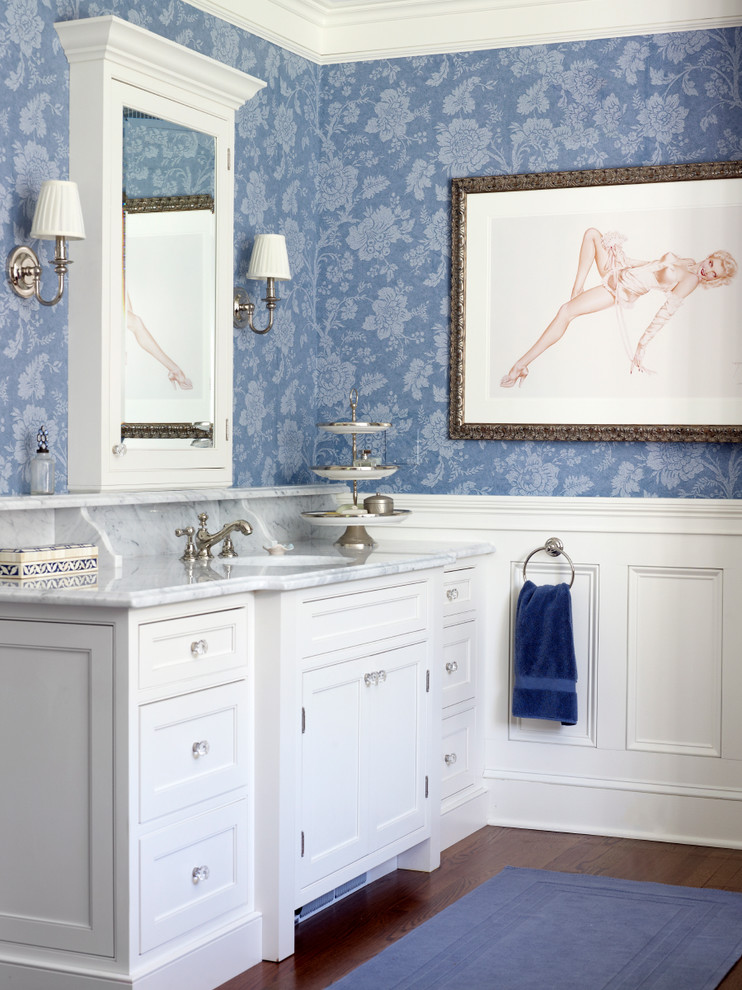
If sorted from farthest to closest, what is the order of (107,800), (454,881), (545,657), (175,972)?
(545,657) → (454,881) → (175,972) → (107,800)

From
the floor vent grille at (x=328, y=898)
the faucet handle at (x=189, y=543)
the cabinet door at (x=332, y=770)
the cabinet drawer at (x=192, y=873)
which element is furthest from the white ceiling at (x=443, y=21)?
the floor vent grille at (x=328, y=898)

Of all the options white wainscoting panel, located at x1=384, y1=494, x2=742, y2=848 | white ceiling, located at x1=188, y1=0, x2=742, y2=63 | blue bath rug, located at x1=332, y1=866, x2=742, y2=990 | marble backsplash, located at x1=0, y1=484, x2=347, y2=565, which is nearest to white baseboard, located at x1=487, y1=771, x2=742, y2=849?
white wainscoting panel, located at x1=384, y1=494, x2=742, y2=848

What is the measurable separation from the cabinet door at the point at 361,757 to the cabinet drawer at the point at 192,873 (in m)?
0.19

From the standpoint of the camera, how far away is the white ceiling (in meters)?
3.58

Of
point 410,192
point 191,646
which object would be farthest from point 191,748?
point 410,192

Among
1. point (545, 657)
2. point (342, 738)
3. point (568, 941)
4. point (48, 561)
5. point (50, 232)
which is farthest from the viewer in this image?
point (545, 657)

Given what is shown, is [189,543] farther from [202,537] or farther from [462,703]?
[462,703]

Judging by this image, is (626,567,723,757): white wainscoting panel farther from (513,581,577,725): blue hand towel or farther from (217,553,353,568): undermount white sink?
(217,553,353,568): undermount white sink

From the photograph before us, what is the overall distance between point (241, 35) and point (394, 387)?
1144 mm

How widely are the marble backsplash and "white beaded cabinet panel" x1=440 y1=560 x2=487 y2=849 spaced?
0.54 metres

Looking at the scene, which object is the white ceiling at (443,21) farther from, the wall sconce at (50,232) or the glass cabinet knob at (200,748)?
the glass cabinet knob at (200,748)

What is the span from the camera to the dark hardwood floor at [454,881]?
2.60m

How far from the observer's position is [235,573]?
280 cm

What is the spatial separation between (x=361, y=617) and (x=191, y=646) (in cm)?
64
